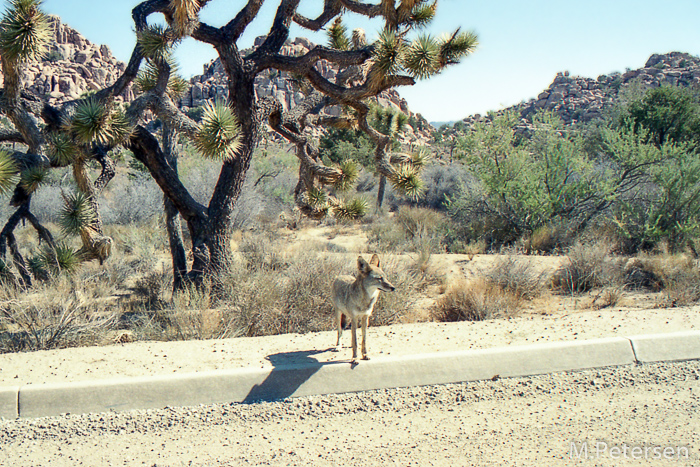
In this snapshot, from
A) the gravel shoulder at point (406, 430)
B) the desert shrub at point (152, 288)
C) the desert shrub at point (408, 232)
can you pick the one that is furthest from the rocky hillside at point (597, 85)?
the gravel shoulder at point (406, 430)

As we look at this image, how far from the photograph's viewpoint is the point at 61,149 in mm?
6898

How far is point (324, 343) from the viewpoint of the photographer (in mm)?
5809

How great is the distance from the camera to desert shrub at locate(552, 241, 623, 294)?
352 inches

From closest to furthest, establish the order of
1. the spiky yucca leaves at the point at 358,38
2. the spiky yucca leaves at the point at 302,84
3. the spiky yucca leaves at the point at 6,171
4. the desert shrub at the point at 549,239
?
the spiky yucca leaves at the point at 6,171
the spiky yucca leaves at the point at 358,38
the spiky yucca leaves at the point at 302,84
the desert shrub at the point at 549,239

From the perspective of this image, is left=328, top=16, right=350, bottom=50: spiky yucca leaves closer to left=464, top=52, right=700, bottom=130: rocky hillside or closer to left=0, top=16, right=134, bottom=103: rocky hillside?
left=464, top=52, right=700, bottom=130: rocky hillside

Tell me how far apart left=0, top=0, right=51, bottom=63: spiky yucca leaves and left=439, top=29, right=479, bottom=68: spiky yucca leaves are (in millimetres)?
5989

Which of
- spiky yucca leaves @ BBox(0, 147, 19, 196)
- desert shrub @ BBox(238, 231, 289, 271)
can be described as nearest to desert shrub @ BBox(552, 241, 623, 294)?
desert shrub @ BBox(238, 231, 289, 271)

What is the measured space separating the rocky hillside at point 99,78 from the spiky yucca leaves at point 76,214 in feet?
185

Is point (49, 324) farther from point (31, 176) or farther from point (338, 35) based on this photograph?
point (338, 35)

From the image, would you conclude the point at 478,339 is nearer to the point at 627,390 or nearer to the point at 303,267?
the point at 627,390

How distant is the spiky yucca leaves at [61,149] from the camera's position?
6.91 metres

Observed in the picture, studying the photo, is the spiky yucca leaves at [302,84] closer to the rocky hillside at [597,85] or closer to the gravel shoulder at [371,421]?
the gravel shoulder at [371,421]

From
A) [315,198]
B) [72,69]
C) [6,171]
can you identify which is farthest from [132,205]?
[72,69]

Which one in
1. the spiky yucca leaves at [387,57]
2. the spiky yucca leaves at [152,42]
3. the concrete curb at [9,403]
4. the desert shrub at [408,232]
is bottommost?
the concrete curb at [9,403]
